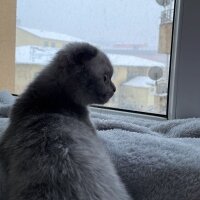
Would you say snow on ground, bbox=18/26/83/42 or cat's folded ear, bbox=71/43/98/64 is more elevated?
snow on ground, bbox=18/26/83/42

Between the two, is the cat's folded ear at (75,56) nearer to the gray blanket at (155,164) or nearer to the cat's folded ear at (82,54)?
A: the cat's folded ear at (82,54)

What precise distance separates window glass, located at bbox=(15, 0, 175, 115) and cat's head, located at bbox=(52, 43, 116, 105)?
0.26 metres

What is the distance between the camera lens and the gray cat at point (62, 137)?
20.8 inches

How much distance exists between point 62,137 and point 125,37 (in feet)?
2.06

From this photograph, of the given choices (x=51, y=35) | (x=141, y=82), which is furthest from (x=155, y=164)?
(x=51, y=35)

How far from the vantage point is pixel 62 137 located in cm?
59

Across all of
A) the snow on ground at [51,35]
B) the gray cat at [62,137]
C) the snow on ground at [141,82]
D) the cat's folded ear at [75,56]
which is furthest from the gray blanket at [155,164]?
the snow on ground at [51,35]

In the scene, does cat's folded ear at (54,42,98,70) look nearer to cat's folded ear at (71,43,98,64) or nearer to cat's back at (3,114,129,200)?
cat's folded ear at (71,43,98,64)

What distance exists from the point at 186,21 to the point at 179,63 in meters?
0.11

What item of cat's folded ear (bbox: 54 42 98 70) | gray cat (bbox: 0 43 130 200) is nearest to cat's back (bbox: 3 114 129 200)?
gray cat (bbox: 0 43 130 200)

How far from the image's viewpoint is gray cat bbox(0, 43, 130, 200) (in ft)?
1.73

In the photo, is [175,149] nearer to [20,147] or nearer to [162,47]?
[20,147]

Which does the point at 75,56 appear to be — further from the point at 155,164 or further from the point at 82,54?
the point at 155,164

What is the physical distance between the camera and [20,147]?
1.95ft
